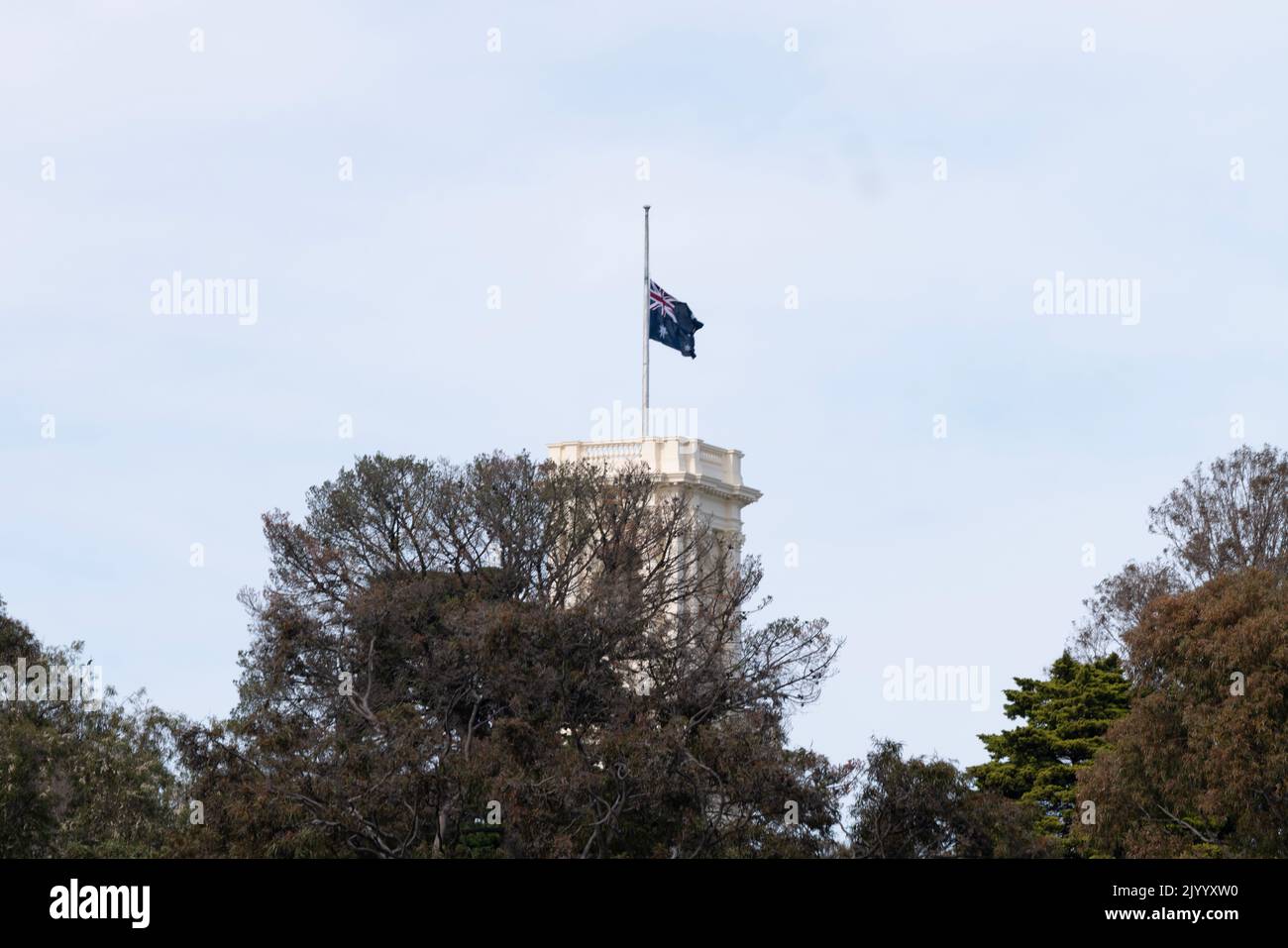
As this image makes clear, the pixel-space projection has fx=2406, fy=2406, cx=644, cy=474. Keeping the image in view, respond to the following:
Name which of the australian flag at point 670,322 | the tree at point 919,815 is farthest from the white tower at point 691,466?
the tree at point 919,815

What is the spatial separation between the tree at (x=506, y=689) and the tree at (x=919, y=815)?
562mm

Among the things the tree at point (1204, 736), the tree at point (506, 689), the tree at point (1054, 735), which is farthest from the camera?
the tree at point (1054, 735)

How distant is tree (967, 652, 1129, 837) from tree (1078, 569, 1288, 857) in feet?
29.4

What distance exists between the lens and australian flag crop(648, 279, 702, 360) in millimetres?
66375

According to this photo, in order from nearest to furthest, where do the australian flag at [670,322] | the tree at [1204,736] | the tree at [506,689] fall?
the tree at [506,689] < the tree at [1204,736] < the australian flag at [670,322]

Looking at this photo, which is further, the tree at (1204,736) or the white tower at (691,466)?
the white tower at (691,466)

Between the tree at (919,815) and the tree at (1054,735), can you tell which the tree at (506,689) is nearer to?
the tree at (919,815)

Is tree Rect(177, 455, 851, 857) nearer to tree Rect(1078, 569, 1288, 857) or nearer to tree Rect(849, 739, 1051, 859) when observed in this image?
tree Rect(849, 739, 1051, 859)

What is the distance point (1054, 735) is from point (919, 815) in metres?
17.4

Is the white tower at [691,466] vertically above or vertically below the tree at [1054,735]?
above

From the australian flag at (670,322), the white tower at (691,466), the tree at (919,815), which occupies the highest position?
the australian flag at (670,322)

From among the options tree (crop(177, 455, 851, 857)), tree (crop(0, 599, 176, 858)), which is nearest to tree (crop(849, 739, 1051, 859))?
tree (crop(177, 455, 851, 857))

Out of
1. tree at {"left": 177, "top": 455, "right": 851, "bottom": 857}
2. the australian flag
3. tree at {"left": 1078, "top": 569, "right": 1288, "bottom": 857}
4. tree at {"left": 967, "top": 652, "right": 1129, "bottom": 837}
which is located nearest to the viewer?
tree at {"left": 177, "top": 455, "right": 851, "bottom": 857}

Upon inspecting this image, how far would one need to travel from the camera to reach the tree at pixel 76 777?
4731cm
